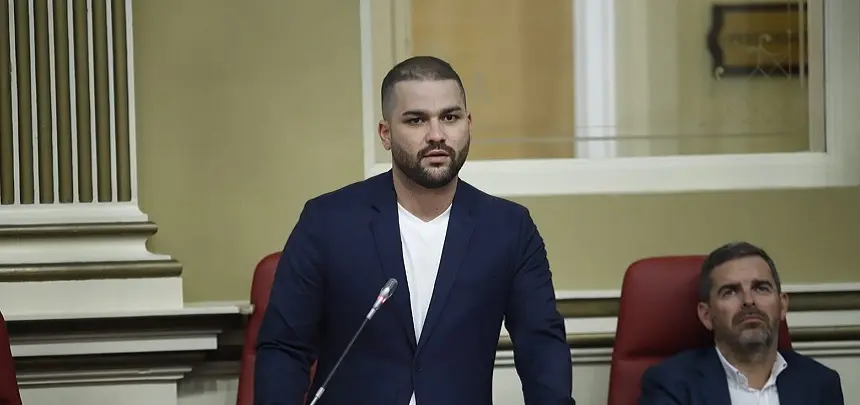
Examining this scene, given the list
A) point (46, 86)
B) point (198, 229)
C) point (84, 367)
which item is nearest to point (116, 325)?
point (84, 367)

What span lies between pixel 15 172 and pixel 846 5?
2.28m

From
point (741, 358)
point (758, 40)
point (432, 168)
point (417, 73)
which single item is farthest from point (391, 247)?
point (758, 40)

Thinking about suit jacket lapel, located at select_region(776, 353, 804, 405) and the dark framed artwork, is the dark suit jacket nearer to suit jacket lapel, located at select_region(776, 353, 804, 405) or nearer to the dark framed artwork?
suit jacket lapel, located at select_region(776, 353, 804, 405)

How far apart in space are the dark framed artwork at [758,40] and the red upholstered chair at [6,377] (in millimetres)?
2028

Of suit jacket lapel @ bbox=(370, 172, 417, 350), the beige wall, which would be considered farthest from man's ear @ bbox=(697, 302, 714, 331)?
suit jacket lapel @ bbox=(370, 172, 417, 350)

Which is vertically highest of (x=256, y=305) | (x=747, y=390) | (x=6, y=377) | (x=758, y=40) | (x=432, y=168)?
(x=758, y=40)

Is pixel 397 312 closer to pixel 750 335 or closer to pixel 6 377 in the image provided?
pixel 6 377

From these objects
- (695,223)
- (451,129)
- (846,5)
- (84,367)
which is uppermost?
(846,5)

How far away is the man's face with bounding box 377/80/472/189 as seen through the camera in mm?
2090

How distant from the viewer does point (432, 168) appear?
6.88ft

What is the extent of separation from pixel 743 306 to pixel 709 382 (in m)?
0.20

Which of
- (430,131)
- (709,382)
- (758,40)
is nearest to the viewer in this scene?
(430,131)

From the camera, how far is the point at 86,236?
3.21 meters

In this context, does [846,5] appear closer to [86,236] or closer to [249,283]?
[249,283]
